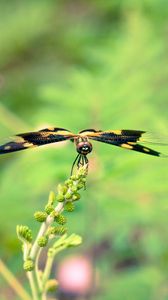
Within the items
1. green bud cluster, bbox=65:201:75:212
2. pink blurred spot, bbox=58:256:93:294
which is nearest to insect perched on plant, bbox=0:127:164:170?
green bud cluster, bbox=65:201:75:212

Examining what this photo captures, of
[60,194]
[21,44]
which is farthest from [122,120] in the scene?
[21,44]

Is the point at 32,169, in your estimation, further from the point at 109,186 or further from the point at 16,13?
the point at 16,13

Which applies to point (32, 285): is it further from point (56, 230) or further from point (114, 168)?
point (114, 168)

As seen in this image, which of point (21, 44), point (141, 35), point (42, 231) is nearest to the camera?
point (42, 231)

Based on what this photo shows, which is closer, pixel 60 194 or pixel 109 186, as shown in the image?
pixel 60 194

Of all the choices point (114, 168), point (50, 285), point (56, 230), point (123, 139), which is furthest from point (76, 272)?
point (56, 230)

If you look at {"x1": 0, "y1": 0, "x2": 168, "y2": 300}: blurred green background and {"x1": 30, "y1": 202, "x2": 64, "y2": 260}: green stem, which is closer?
{"x1": 30, "y1": 202, "x2": 64, "y2": 260}: green stem

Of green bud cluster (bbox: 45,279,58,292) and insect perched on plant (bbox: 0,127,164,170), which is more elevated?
insect perched on plant (bbox: 0,127,164,170)

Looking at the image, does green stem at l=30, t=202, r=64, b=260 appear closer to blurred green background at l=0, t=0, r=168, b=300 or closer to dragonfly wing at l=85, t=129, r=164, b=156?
dragonfly wing at l=85, t=129, r=164, b=156
